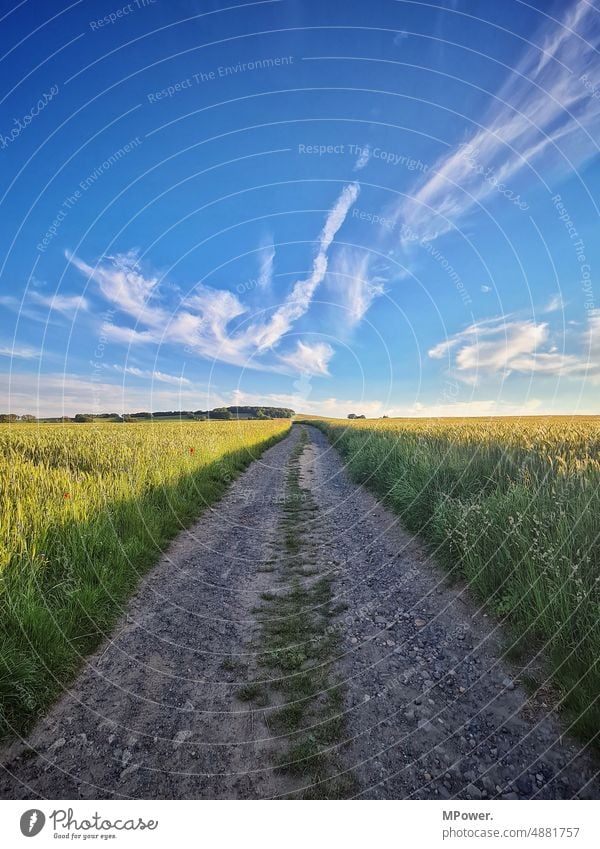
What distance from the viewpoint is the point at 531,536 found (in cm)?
600

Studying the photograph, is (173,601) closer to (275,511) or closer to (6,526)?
(6,526)

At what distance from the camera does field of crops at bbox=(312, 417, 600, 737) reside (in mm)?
4172

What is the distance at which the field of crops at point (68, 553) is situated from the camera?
13.6 feet

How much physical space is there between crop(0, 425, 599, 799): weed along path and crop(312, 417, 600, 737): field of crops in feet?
1.48
